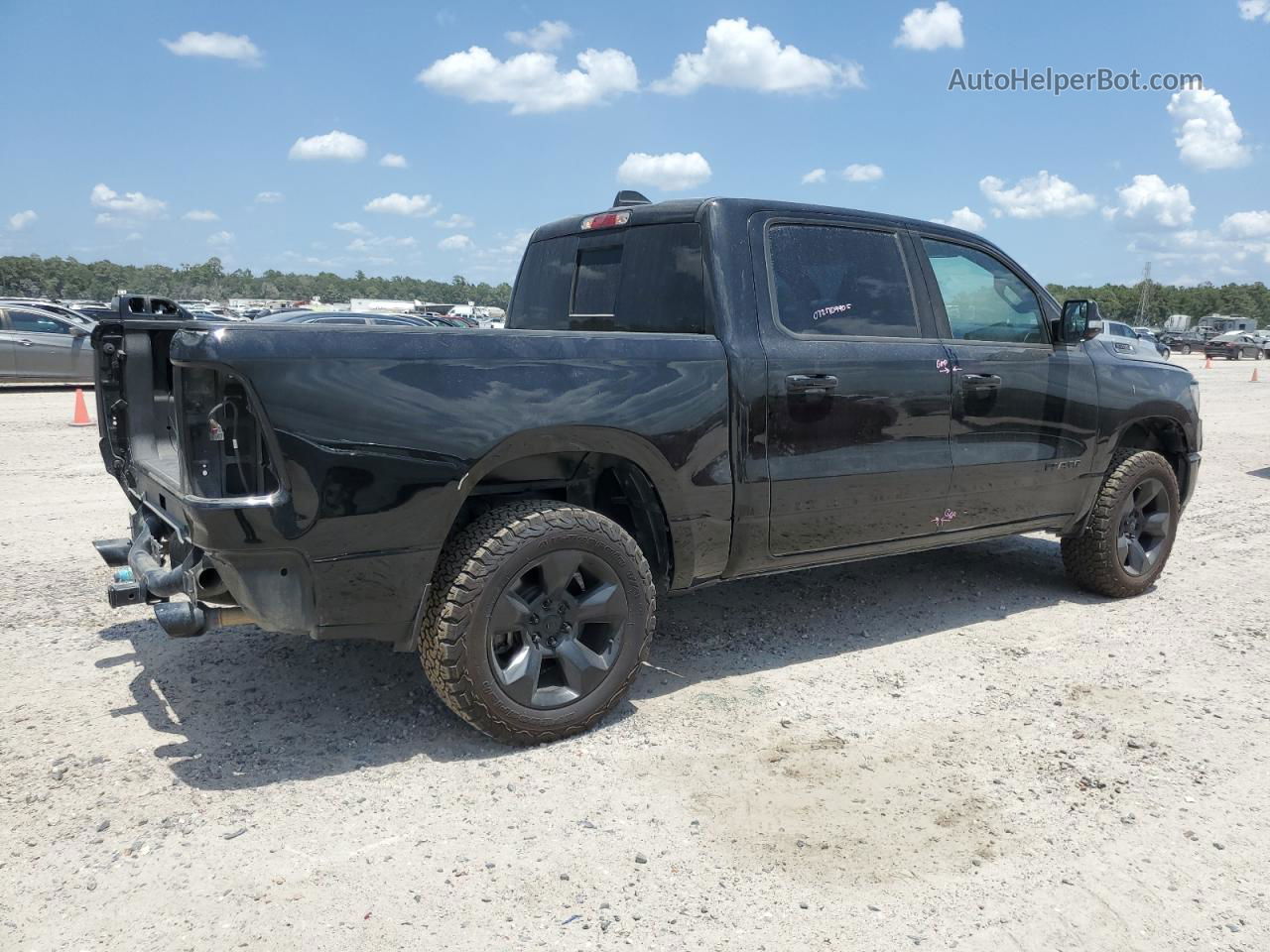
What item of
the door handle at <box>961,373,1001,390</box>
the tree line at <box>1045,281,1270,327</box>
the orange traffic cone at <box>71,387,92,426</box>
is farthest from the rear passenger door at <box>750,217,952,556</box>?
the tree line at <box>1045,281,1270,327</box>

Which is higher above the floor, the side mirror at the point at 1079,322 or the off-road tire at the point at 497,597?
the side mirror at the point at 1079,322

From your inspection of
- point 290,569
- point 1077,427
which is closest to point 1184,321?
point 1077,427

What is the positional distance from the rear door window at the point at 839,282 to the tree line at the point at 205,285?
95527 millimetres

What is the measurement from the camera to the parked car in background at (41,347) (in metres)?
16.5

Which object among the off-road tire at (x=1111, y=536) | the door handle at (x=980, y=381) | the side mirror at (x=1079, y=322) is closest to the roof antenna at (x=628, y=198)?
the door handle at (x=980, y=381)

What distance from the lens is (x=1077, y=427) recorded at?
507 centimetres

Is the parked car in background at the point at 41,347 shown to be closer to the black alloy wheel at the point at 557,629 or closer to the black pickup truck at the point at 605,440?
the black pickup truck at the point at 605,440

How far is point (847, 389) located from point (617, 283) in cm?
112

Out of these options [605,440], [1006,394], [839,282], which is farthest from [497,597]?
[1006,394]

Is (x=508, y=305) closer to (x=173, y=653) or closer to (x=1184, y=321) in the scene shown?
(x=173, y=653)

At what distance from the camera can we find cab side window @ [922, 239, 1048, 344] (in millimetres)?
4660

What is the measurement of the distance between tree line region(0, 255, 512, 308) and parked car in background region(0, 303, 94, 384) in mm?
81694

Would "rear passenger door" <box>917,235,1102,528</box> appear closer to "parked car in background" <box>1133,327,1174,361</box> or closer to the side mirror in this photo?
the side mirror

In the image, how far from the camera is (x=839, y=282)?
426 centimetres
